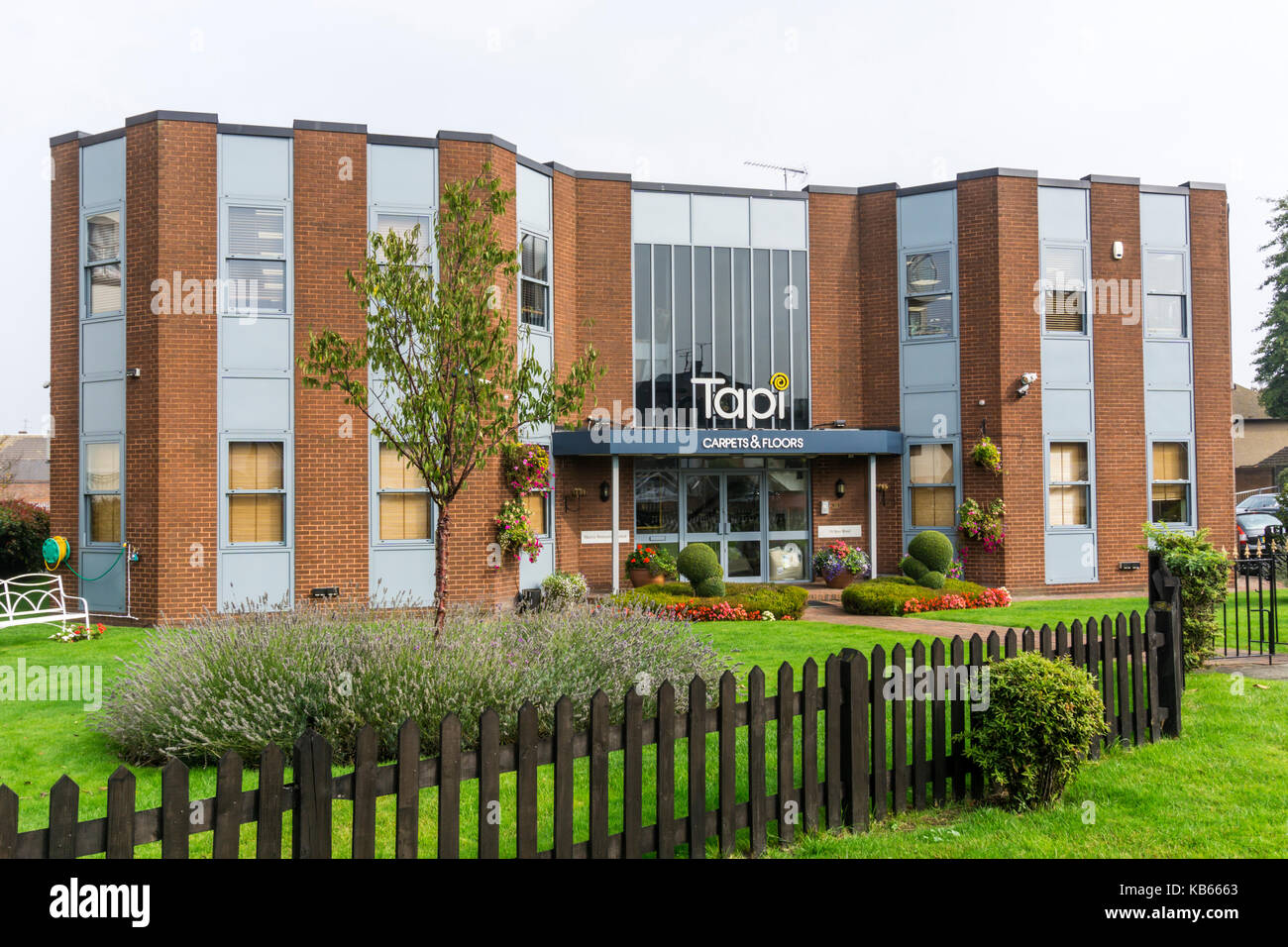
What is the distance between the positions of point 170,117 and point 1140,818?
15.7m

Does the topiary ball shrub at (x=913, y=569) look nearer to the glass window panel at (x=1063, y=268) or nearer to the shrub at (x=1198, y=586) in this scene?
the glass window panel at (x=1063, y=268)

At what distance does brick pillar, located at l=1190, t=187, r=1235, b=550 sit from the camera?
19.2 m

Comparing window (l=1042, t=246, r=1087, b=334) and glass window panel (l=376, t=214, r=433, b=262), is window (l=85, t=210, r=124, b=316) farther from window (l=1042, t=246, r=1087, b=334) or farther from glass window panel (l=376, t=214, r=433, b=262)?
window (l=1042, t=246, r=1087, b=334)

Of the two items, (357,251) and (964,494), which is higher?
(357,251)

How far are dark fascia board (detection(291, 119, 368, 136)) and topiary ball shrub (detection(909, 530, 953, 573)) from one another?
12.1 metres

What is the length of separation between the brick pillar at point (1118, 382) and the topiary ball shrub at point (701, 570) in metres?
8.09

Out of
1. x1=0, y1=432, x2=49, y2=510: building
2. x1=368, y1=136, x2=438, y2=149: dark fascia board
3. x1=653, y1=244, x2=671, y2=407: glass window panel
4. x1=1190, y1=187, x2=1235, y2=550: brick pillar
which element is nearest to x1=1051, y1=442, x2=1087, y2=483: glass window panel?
x1=1190, y1=187, x2=1235, y2=550: brick pillar

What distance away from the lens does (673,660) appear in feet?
24.3

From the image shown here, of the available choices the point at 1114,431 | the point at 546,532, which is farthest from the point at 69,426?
the point at 1114,431

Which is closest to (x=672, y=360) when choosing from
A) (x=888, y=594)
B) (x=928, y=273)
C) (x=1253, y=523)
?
(x=928, y=273)

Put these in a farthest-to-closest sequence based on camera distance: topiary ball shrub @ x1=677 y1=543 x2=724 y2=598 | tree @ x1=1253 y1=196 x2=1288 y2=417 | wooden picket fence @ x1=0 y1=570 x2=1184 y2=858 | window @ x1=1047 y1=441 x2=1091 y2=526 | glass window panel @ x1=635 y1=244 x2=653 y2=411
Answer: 1. tree @ x1=1253 y1=196 x2=1288 y2=417
2. glass window panel @ x1=635 y1=244 x2=653 y2=411
3. window @ x1=1047 y1=441 x2=1091 y2=526
4. topiary ball shrub @ x1=677 y1=543 x2=724 y2=598
5. wooden picket fence @ x1=0 y1=570 x2=1184 y2=858

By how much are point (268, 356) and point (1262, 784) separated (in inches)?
555

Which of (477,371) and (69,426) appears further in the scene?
(69,426)
